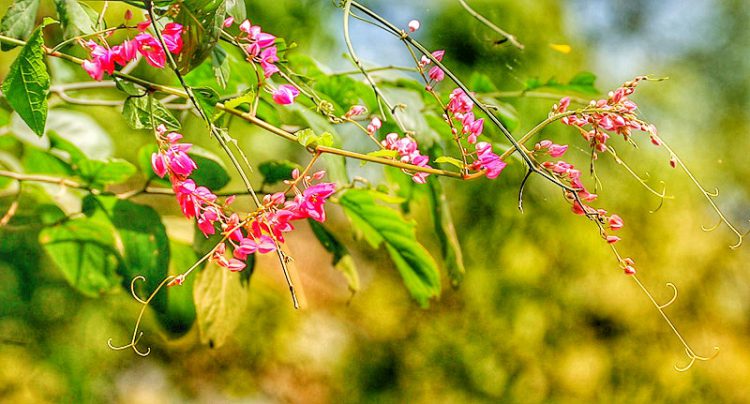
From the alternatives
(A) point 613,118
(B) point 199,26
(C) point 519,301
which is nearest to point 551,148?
(A) point 613,118

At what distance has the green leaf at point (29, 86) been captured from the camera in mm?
252

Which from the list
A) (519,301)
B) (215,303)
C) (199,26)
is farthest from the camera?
(519,301)

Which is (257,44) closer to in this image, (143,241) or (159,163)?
(159,163)

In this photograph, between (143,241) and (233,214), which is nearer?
(233,214)

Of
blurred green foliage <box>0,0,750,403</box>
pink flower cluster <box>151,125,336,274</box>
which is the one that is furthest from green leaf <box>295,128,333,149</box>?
blurred green foliage <box>0,0,750,403</box>

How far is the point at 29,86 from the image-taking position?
254 millimetres

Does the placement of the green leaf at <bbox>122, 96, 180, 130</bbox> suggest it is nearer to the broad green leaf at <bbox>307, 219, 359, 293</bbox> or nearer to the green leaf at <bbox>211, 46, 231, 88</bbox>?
the green leaf at <bbox>211, 46, 231, 88</bbox>

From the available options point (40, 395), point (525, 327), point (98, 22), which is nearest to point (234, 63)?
point (98, 22)

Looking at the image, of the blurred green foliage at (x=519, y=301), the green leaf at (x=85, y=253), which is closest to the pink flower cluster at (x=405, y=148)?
the green leaf at (x=85, y=253)

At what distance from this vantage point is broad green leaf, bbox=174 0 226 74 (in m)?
0.24

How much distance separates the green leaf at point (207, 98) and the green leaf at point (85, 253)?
8.1 inches

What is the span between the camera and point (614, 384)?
51.1 inches

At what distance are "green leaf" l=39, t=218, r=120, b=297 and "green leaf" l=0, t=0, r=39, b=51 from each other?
0.65ft

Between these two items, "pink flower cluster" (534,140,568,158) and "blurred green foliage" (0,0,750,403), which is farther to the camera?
"blurred green foliage" (0,0,750,403)
